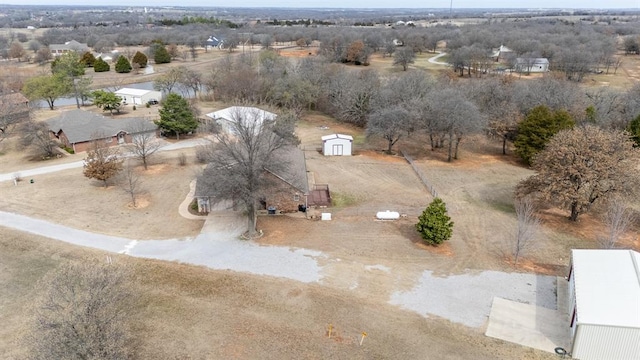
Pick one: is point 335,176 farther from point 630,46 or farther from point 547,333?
point 630,46

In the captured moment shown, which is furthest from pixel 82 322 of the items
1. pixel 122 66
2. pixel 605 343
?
pixel 122 66

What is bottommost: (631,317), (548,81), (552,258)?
(552,258)

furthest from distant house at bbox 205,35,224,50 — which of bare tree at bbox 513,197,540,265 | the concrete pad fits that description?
the concrete pad

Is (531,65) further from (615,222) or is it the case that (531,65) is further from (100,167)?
(100,167)

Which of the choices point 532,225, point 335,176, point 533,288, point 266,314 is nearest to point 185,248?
point 266,314

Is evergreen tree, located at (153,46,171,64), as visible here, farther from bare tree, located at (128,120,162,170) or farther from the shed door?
the shed door
